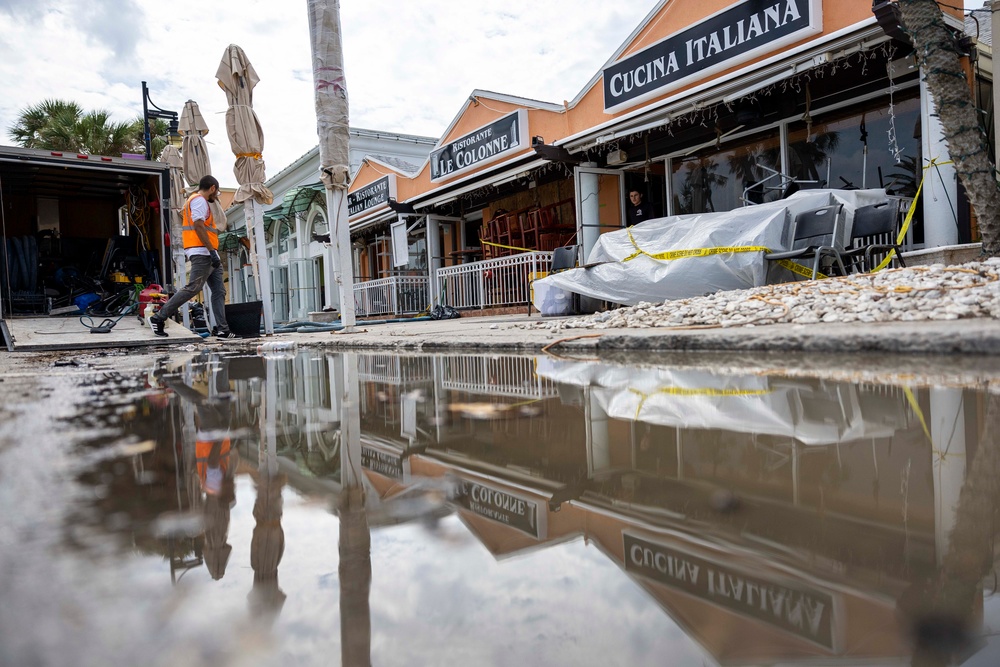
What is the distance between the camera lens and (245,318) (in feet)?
29.1

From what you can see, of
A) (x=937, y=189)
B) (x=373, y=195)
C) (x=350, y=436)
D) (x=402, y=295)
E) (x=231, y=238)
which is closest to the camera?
(x=350, y=436)

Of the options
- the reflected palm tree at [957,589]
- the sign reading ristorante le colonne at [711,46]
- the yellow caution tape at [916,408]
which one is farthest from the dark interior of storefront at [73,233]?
the reflected palm tree at [957,589]

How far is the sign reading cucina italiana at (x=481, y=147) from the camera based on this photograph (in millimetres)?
10789

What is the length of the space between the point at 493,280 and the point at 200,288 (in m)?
5.57

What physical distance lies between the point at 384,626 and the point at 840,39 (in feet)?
24.5

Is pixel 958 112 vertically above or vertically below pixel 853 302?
above

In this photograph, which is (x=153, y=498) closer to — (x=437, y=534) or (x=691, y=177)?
(x=437, y=534)

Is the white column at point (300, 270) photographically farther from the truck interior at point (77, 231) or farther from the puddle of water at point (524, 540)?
the puddle of water at point (524, 540)

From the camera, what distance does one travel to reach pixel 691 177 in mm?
9969

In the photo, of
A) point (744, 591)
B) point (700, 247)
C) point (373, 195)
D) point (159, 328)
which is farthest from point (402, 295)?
point (744, 591)

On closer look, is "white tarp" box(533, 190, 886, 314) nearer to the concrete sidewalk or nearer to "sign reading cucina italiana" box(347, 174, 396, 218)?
the concrete sidewalk

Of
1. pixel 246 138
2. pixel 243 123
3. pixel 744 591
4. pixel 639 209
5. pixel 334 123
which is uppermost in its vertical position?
pixel 243 123

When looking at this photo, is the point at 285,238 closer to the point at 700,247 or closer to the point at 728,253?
the point at 700,247

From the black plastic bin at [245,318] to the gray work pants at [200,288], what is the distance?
Answer: 0.26 meters
